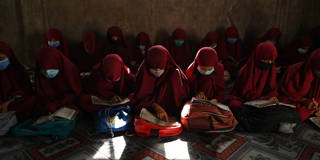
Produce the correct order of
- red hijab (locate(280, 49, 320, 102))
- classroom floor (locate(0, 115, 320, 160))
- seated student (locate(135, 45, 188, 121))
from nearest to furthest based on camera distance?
classroom floor (locate(0, 115, 320, 160)) → seated student (locate(135, 45, 188, 121)) → red hijab (locate(280, 49, 320, 102))

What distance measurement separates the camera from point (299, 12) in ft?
18.2

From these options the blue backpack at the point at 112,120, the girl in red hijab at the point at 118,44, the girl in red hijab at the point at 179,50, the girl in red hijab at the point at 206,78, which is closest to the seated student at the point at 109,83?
the blue backpack at the point at 112,120

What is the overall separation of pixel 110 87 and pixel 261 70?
2.17 metres

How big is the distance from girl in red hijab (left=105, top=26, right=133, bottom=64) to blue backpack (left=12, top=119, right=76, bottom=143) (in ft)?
8.46

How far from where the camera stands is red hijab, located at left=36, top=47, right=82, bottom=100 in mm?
2705

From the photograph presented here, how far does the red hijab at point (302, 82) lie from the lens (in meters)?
2.84

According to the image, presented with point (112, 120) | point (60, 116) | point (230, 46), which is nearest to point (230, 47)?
point (230, 46)

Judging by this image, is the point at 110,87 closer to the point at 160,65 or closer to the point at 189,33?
the point at 160,65

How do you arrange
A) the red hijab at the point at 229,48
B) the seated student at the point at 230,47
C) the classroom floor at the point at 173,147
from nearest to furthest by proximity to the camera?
the classroom floor at the point at 173,147, the seated student at the point at 230,47, the red hijab at the point at 229,48

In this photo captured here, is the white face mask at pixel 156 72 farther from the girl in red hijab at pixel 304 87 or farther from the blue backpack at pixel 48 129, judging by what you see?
the girl in red hijab at pixel 304 87

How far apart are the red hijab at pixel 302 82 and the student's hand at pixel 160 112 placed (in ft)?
5.90

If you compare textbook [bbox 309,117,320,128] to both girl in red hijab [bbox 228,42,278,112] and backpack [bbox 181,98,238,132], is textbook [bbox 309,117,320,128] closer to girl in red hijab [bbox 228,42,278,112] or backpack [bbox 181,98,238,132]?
girl in red hijab [bbox 228,42,278,112]

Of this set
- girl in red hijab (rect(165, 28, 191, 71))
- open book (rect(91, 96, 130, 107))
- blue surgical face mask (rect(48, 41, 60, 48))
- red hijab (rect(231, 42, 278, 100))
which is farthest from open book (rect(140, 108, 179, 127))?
blue surgical face mask (rect(48, 41, 60, 48))

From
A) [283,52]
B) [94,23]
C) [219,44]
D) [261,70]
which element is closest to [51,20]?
[94,23]
